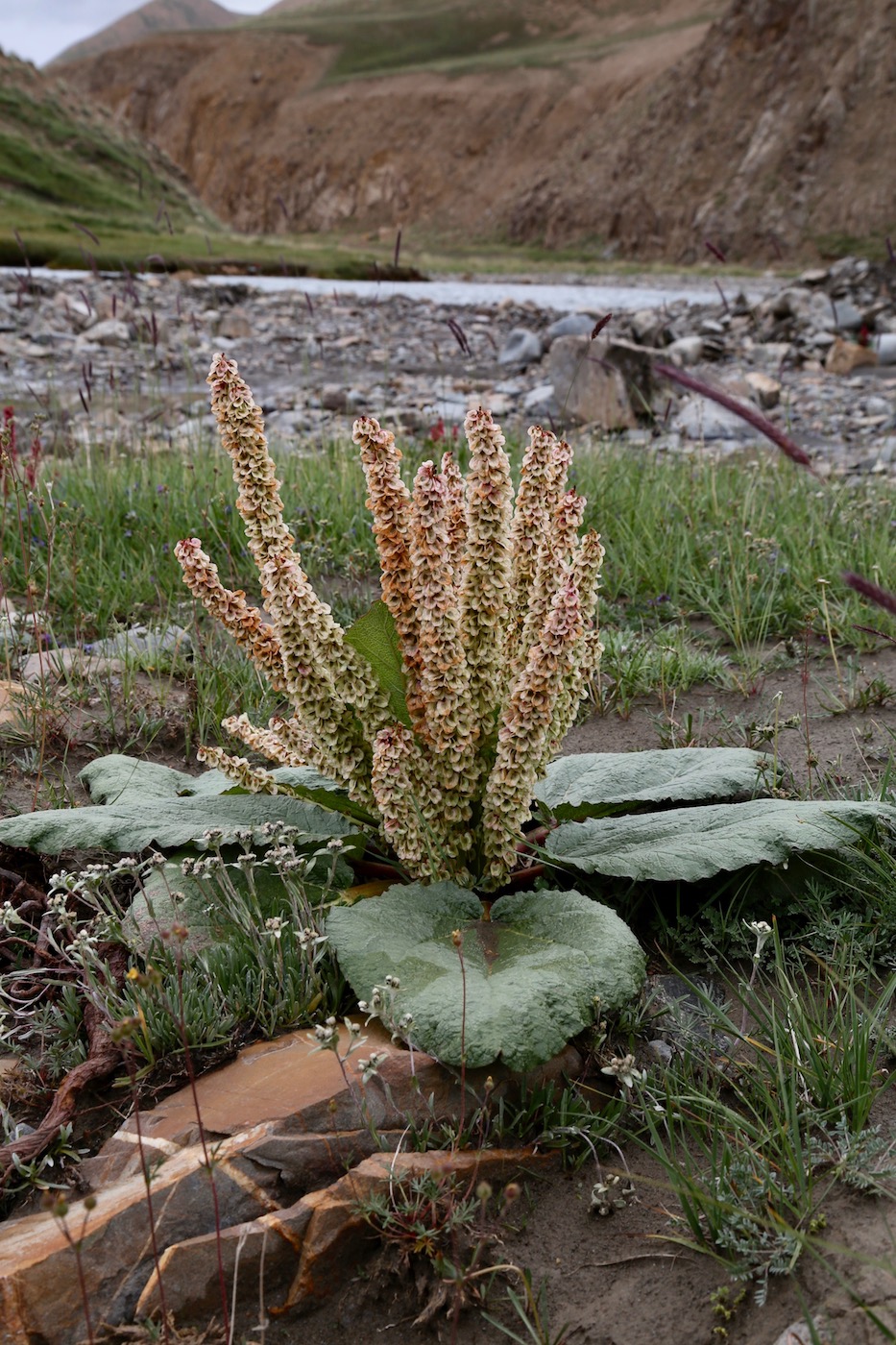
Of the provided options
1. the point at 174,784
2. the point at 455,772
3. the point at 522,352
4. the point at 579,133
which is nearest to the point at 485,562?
the point at 455,772

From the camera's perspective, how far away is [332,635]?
8.09 ft

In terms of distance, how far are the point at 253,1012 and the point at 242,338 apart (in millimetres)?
17396

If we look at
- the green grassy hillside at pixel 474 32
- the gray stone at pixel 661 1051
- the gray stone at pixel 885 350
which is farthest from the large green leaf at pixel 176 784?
the green grassy hillside at pixel 474 32

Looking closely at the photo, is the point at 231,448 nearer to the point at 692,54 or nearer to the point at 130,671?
the point at 130,671

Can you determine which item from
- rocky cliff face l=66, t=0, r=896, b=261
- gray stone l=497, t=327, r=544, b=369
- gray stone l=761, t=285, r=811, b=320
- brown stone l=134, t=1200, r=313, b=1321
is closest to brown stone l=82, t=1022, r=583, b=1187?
brown stone l=134, t=1200, r=313, b=1321

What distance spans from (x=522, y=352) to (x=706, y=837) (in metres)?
13.6

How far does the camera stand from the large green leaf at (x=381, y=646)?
8.26 feet

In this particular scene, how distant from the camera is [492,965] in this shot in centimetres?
227

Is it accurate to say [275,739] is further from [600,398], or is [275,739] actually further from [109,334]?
[109,334]

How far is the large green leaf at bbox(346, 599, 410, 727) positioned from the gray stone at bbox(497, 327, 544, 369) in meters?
13.0

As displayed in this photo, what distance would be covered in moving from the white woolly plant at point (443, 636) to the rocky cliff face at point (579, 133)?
2424 cm

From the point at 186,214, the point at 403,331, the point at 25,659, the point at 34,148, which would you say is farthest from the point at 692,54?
the point at 25,659

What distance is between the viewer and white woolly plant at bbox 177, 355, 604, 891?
2344 mm

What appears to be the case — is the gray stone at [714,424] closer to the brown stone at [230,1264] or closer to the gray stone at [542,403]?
the gray stone at [542,403]
